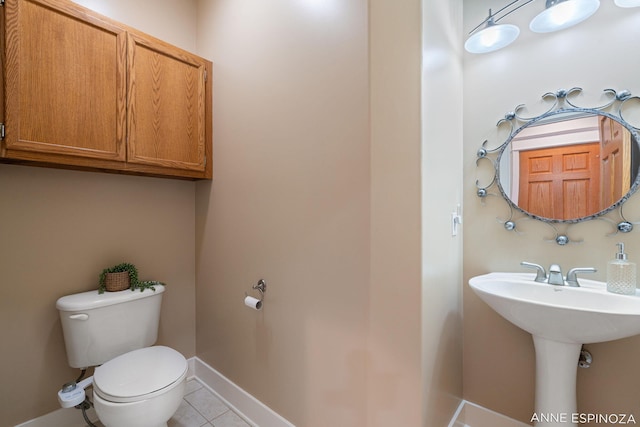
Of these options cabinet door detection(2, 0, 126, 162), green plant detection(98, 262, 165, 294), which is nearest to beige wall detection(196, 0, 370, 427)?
green plant detection(98, 262, 165, 294)

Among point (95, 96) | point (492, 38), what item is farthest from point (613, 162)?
point (95, 96)

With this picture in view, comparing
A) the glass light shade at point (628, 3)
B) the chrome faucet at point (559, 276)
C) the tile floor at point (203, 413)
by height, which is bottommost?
the tile floor at point (203, 413)

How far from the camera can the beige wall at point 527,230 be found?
1185 mm

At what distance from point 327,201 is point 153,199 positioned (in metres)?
1.33

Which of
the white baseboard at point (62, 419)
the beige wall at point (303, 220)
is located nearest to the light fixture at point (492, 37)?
the beige wall at point (303, 220)

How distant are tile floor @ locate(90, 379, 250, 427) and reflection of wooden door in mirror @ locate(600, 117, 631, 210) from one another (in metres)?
2.19

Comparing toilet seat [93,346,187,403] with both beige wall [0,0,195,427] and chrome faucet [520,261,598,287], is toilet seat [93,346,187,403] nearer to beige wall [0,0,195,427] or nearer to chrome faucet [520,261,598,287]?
beige wall [0,0,195,427]

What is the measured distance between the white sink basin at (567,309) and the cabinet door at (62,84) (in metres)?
2.02

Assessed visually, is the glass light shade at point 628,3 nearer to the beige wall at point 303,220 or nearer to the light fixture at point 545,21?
the light fixture at point 545,21

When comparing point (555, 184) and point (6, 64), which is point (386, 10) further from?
point (6, 64)

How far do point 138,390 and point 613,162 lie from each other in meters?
2.30

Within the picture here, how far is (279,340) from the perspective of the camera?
4.83 feet

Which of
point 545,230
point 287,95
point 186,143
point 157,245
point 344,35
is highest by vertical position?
point 344,35

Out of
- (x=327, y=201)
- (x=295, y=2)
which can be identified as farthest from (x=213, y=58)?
(x=327, y=201)
